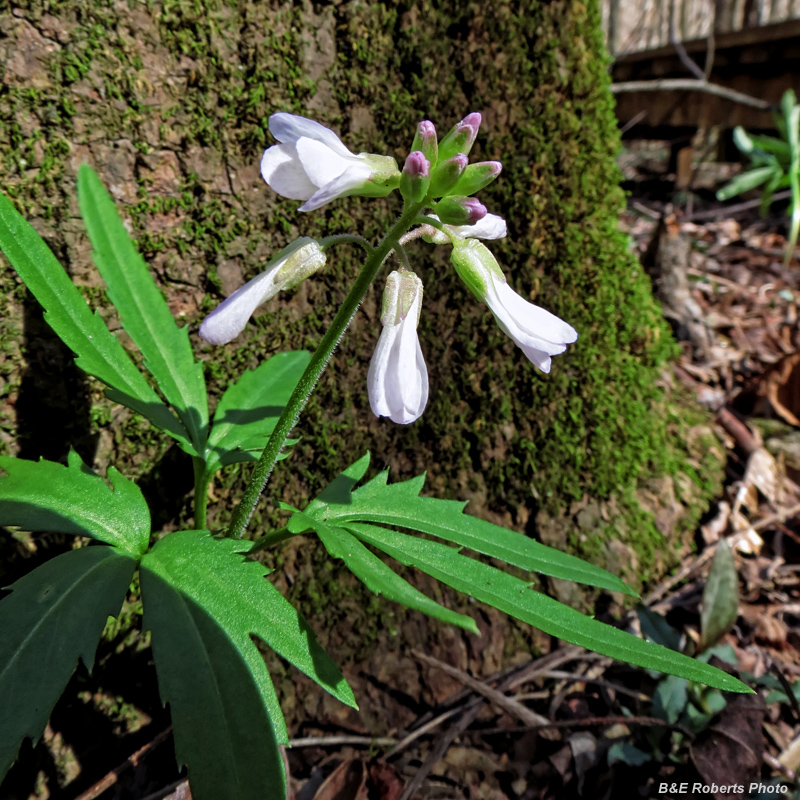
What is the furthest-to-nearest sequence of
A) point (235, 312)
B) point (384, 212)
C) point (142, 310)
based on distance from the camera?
1. point (384, 212)
2. point (142, 310)
3. point (235, 312)

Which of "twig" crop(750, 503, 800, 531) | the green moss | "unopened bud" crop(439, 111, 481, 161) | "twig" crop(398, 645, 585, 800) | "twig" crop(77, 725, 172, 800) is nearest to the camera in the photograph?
"unopened bud" crop(439, 111, 481, 161)

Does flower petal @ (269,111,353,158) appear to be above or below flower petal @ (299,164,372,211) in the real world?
→ above

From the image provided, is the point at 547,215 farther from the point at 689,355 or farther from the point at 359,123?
the point at 689,355

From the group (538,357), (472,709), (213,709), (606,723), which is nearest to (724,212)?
(606,723)

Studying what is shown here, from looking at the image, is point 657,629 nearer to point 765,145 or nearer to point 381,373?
point 381,373

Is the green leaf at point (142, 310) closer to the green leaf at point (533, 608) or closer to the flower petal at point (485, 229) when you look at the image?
the green leaf at point (533, 608)

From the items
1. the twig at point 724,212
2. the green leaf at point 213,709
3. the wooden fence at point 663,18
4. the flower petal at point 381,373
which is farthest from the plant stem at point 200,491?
the wooden fence at point 663,18

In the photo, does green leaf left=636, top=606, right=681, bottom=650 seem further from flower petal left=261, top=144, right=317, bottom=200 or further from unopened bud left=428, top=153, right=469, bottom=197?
flower petal left=261, top=144, right=317, bottom=200

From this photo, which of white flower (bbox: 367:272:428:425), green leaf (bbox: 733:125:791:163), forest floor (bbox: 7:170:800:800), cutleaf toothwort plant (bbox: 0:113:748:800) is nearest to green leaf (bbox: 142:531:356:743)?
cutleaf toothwort plant (bbox: 0:113:748:800)
